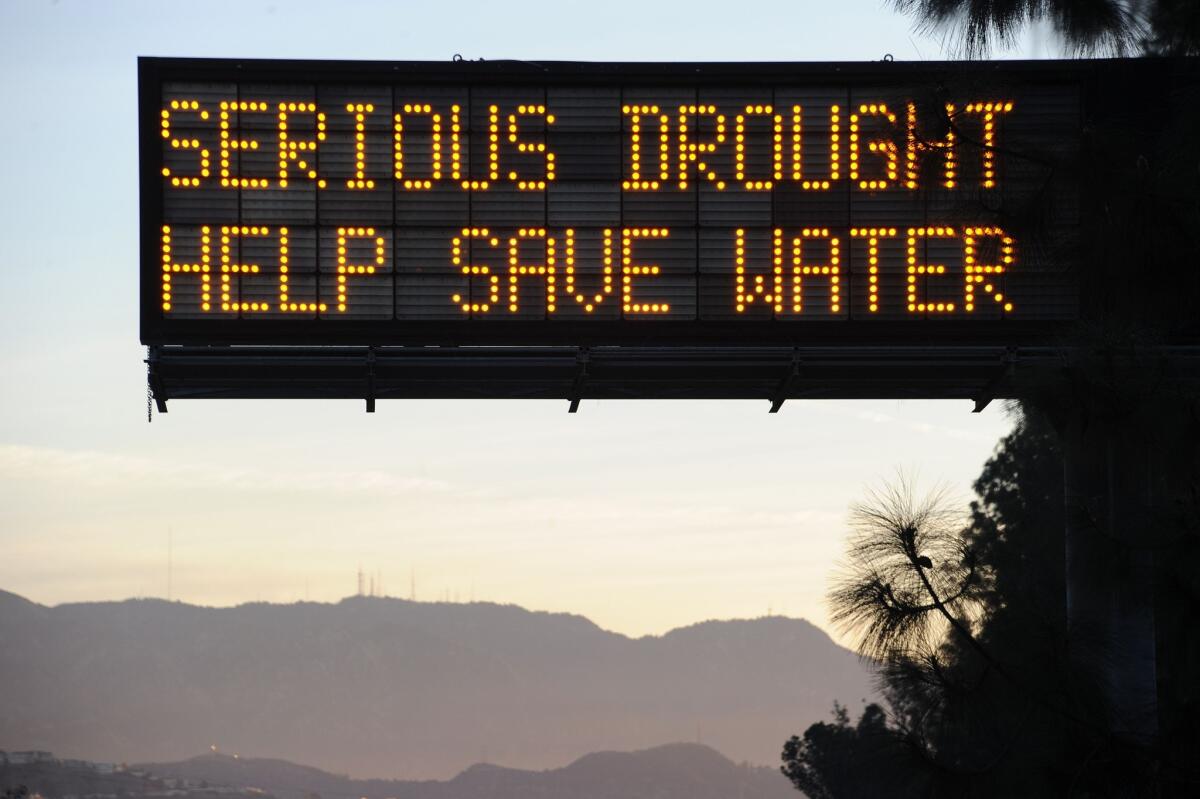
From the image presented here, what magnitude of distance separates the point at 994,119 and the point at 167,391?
878 centimetres

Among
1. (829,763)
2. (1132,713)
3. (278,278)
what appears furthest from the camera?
(829,763)

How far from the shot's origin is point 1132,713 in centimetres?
1712

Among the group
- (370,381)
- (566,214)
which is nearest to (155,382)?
(370,381)

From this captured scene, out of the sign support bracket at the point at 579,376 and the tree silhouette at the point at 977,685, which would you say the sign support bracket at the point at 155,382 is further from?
the tree silhouette at the point at 977,685

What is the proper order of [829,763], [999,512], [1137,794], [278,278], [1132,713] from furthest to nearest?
[829,763] → [999,512] → [278,278] → [1132,713] → [1137,794]

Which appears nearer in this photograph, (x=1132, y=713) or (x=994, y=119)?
(x=1132, y=713)

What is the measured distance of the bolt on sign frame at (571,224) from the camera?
20531mm

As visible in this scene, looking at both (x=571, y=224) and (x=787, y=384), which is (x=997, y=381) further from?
(x=571, y=224)

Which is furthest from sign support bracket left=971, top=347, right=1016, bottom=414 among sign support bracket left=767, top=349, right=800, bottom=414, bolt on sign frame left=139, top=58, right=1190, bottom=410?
sign support bracket left=767, top=349, right=800, bottom=414

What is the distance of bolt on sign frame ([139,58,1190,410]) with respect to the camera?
67.4ft

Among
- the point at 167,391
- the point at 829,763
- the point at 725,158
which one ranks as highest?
the point at 725,158

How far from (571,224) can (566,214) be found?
123 millimetres

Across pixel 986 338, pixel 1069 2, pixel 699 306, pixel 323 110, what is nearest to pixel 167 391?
pixel 323 110

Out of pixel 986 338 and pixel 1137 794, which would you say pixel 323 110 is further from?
pixel 1137 794
